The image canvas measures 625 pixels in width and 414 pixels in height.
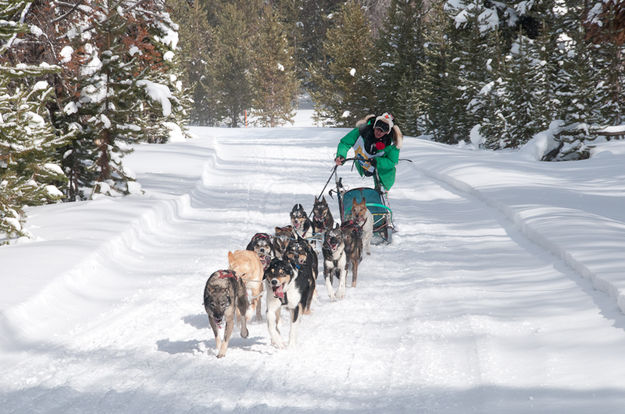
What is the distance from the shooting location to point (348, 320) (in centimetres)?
632

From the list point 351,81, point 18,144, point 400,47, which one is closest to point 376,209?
point 18,144

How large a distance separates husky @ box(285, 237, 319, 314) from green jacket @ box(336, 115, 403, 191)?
332 centimetres

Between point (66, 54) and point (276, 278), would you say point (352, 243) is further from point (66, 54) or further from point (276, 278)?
point (66, 54)

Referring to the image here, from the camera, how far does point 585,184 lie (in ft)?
48.8

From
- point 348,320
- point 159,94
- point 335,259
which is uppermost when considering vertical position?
point 159,94

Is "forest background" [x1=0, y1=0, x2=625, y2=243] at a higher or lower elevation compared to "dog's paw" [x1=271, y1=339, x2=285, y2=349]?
higher

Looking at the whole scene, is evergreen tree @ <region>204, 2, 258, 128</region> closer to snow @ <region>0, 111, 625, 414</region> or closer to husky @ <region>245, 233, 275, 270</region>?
snow @ <region>0, 111, 625, 414</region>

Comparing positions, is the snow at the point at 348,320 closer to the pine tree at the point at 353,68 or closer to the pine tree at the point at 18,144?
the pine tree at the point at 18,144

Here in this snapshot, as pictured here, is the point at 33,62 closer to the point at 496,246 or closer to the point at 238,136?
the point at 496,246

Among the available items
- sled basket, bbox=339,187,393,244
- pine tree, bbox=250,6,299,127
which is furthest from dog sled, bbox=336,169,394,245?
pine tree, bbox=250,6,299,127

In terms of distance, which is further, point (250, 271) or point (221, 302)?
point (250, 271)

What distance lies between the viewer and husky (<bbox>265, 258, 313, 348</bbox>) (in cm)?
543

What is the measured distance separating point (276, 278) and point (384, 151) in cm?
535

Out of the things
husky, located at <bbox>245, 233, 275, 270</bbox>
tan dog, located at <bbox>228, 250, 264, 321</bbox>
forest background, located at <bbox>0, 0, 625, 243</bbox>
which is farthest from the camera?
forest background, located at <bbox>0, 0, 625, 243</bbox>
